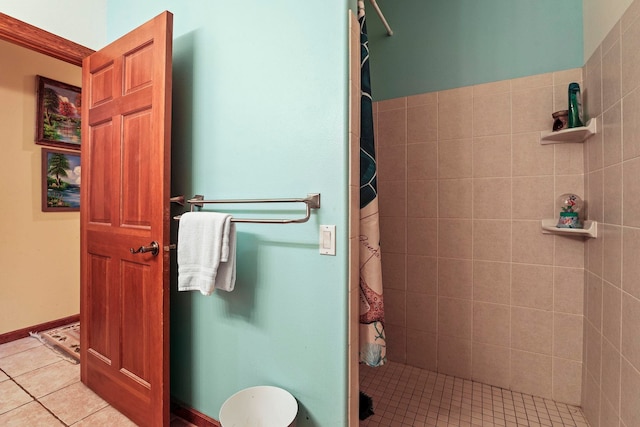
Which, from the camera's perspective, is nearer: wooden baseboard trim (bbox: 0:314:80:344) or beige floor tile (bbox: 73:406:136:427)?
beige floor tile (bbox: 73:406:136:427)

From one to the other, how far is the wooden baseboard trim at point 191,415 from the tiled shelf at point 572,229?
1.92 meters

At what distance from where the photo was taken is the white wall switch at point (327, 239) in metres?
1.12

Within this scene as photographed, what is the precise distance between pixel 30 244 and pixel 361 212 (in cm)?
282

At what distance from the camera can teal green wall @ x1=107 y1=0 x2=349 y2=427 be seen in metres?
1.13

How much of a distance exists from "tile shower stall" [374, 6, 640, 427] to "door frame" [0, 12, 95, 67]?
1.86 metres

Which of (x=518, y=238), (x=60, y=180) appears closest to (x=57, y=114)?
(x=60, y=180)

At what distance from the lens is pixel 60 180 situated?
2635 mm

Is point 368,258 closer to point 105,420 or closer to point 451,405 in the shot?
point 451,405

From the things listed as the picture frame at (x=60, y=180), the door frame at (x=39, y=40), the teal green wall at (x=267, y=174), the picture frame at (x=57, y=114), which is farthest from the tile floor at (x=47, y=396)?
the door frame at (x=39, y=40)

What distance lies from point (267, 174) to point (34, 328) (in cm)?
267

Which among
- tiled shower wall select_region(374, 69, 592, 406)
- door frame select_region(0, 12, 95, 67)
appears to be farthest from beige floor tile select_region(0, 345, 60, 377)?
tiled shower wall select_region(374, 69, 592, 406)

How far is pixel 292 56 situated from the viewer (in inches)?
47.4

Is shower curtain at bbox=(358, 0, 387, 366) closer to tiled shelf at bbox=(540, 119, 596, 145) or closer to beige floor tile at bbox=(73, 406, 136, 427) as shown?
tiled shelf at bbox=(540, 119, 596, 145)

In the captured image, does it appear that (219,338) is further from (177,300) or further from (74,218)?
(74,218)
